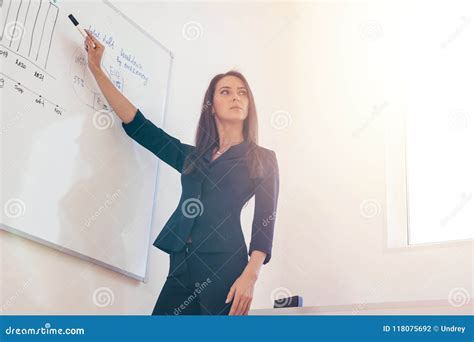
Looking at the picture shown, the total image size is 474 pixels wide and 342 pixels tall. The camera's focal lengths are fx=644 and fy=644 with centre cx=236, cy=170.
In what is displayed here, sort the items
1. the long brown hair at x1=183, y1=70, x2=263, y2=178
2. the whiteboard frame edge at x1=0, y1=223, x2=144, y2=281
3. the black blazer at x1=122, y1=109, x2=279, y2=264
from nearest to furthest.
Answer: the whiteboard frame edge at x1=0, y1=223, x2=144, y2=281 → the black blazer at x1=122, y1=109, x2=279, y2=264 → the long brown hair at x1=183, y1=70, x2=263, y2=178

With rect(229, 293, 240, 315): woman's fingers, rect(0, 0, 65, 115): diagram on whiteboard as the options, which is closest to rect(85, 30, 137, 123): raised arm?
rect(0, 0, 65, 115): diagram on whiteboard

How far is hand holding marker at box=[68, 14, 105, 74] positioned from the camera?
6.72 feet

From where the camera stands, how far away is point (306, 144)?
3133 millimetres

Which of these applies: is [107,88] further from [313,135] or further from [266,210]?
[313,135]

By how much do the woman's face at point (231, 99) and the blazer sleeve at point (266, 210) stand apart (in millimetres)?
190

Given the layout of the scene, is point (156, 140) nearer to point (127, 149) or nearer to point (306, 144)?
point (127, 149)

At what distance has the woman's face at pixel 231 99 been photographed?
7.57ft

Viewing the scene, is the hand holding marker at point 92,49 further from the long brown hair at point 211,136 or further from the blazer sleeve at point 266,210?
the blazer sleeve at point 266,210

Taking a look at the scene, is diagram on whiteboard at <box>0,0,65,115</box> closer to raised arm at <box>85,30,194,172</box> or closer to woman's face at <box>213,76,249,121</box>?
raised arm at <box>85,30,194,172</box>

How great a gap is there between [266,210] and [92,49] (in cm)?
79

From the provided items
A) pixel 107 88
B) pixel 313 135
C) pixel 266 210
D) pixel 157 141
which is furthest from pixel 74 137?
pixel 313 135

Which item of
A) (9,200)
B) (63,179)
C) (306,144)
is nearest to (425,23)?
(306,144)

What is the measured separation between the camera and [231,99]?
7.61 feet

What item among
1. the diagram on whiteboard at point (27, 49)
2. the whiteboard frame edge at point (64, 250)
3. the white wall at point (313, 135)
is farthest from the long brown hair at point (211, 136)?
the diagram on whiteboard at point (27, 49)
